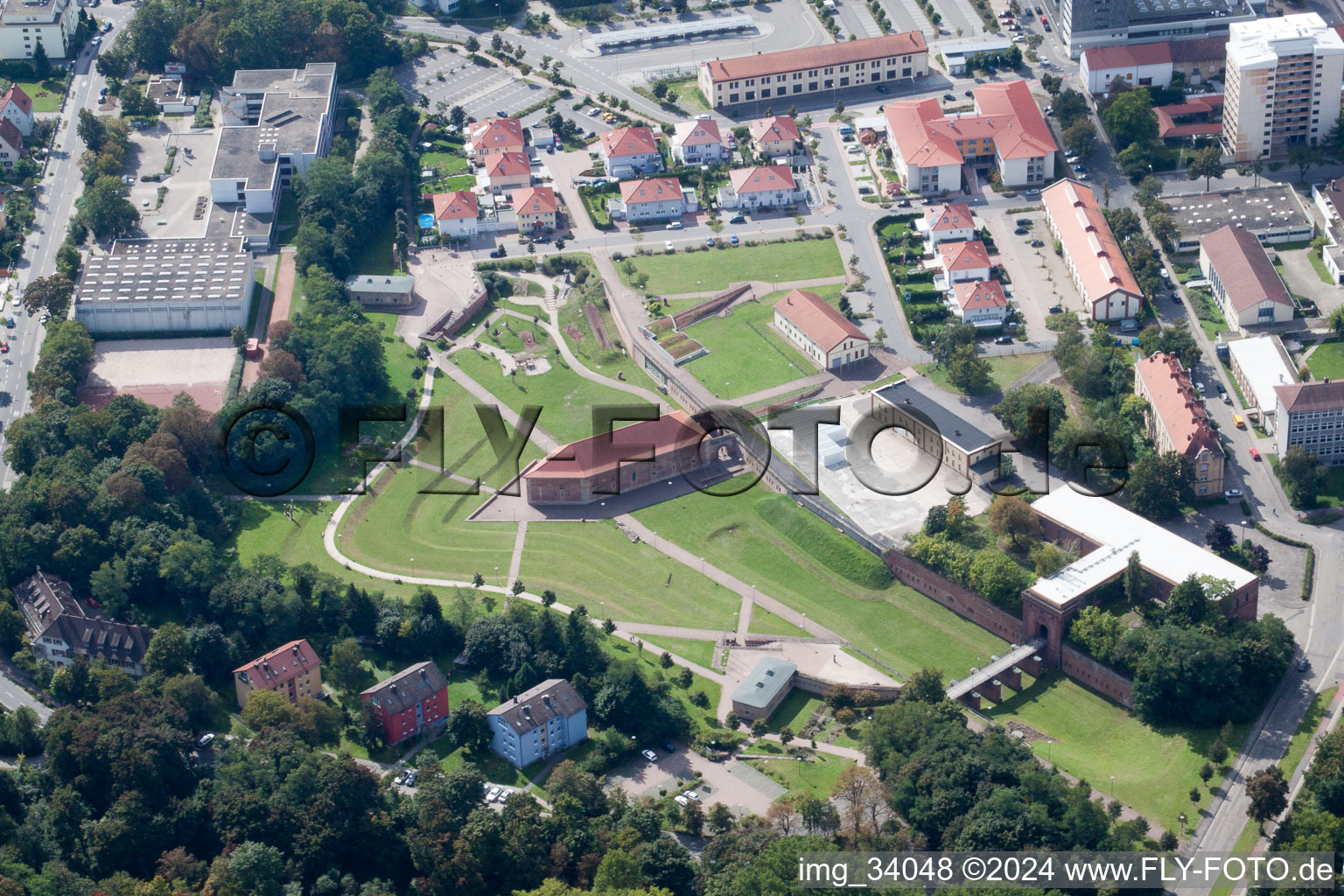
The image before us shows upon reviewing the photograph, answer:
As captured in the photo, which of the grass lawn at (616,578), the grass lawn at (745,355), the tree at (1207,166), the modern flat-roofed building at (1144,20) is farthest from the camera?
the modern flat-roofed building at (1144,20)

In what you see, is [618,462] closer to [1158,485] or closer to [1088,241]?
[1158,485]

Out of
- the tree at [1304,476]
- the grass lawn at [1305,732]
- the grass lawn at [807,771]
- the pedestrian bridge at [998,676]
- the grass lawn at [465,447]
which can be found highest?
the grass lawn at [465,447]

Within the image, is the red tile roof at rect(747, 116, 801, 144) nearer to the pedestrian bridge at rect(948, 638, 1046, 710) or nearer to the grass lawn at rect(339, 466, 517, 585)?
the grass lawn at rect(339, 466, 517, 585)

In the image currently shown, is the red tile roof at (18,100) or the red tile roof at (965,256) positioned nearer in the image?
the red tile roof at (965,256)

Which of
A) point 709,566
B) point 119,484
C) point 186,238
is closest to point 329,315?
point 186,238

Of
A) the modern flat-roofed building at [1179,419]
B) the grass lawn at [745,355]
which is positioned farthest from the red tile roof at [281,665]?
the modern flat-roofed building at [1179,419]

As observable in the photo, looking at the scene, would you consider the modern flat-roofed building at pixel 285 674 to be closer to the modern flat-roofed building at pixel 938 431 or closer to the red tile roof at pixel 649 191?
the modern flat-roofed building at pixel 938 431

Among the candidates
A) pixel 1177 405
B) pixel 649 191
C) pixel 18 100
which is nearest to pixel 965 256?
pixel 1177 405
